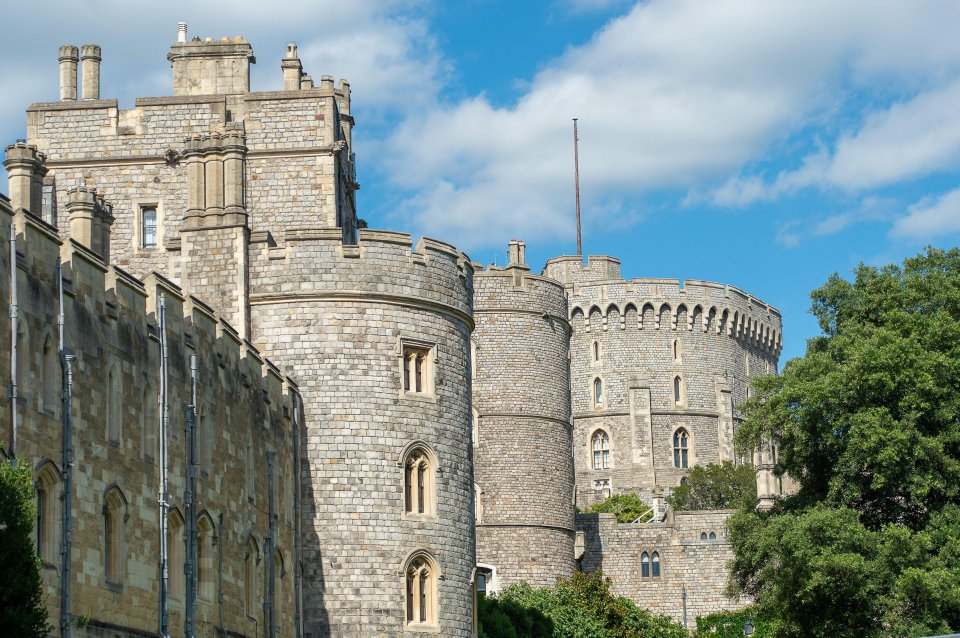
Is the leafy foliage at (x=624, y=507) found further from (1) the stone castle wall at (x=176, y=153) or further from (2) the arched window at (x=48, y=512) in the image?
(2) the arched window at (x=48, y=512)

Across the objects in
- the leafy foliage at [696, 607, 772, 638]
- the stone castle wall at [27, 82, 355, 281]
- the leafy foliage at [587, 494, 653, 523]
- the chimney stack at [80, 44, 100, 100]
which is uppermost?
the chimney stack at [80, 44, 100, 100]

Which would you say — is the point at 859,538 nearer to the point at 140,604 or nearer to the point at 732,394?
the point at 140,604

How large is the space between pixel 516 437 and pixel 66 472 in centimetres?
3471

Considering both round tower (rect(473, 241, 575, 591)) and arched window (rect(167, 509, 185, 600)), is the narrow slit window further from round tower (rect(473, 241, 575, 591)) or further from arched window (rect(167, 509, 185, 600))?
arched window (rect(167, 509, 185, 600))

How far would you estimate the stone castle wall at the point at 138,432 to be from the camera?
2434cm

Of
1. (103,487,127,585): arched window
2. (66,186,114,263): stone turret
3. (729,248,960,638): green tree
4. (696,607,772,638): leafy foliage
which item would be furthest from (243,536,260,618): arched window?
(696,607,772,638): leafy foliage

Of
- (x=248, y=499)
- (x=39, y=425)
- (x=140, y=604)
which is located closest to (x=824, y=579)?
(x=248, y=499)

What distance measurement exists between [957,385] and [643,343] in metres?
57.5

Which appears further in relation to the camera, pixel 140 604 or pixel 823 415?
pixel 823 415

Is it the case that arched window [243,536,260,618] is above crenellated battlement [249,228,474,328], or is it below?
below

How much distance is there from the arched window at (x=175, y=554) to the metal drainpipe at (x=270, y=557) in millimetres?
4312

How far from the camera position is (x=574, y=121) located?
11106 centimetres

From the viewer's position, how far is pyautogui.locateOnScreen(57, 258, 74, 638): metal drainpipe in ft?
80.2

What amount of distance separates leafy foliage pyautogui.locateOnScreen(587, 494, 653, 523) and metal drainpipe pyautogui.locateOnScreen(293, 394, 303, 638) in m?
51.9
